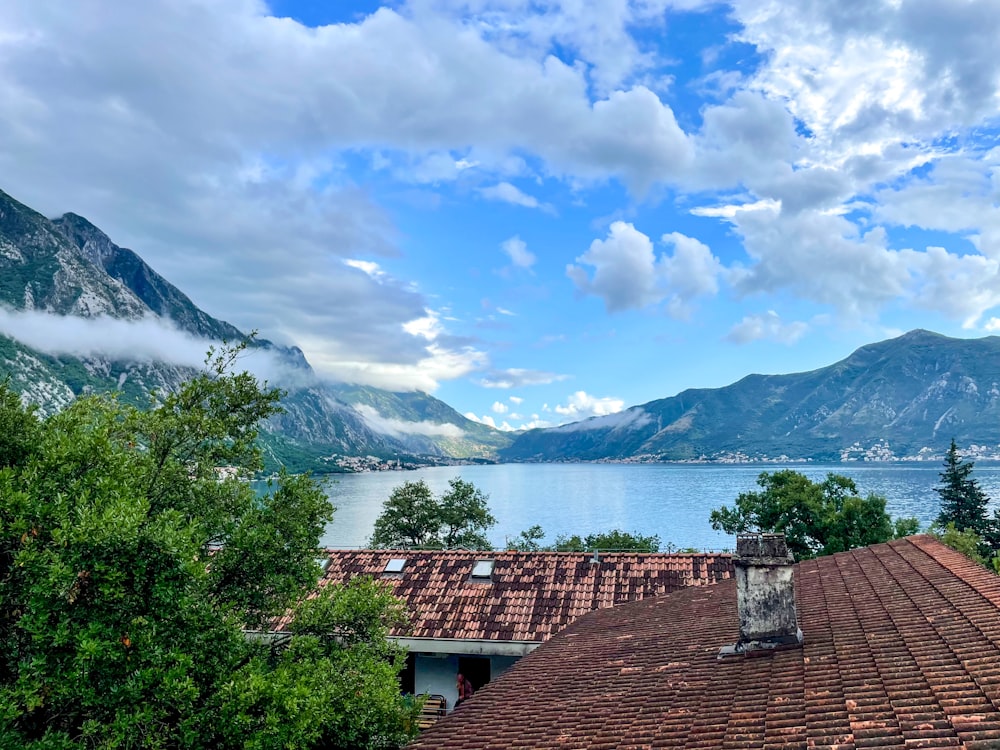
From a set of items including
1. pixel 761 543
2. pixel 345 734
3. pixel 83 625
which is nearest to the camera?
pixel 83 625

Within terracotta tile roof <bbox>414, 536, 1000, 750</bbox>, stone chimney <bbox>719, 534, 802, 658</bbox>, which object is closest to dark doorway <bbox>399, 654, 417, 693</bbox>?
terracotta tile roof <bbox>414, 536, 1000, 750</bbox>

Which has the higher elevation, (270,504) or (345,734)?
(270,504)

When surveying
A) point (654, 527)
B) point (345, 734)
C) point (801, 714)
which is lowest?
point (654, 527)

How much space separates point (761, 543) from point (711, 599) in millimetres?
5658

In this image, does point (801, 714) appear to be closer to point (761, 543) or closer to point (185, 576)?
point (761, 543)

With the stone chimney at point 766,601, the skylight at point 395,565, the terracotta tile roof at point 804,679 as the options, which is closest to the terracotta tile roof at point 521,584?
the skylight at point 395,565

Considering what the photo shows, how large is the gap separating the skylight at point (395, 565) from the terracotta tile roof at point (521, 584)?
0.17 m

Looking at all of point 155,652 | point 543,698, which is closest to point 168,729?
point 155,652

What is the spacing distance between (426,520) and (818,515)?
32768 millimetres

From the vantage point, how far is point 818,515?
38125mm

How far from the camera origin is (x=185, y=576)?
8008 millimetres

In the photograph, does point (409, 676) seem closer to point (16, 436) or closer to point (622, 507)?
point (16, 436)

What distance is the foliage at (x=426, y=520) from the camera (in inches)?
2200

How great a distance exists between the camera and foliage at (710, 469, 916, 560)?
121 ft
